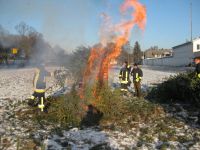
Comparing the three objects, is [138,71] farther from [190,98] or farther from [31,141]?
[31,141]

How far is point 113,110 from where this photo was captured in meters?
10.7

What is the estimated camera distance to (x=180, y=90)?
42.3 feet

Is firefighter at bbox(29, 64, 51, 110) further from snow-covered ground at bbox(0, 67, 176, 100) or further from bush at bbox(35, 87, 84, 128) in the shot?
bush at bbox(35, 87, 84, 128)

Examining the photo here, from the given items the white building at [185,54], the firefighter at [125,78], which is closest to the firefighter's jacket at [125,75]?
the firefighter at [125,78]

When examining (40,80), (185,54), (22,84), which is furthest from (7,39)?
(185,54)

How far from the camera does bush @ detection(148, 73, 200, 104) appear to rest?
38.8 ft

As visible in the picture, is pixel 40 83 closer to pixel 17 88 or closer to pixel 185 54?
pixel 17 88

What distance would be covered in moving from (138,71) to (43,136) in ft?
26.6

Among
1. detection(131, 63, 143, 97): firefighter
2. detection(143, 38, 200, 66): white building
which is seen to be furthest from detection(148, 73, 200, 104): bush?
detection(143, 38, 200, 66): white building

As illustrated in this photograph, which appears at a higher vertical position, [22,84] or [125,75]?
[125,75]

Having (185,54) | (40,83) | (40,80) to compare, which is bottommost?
(40,83)

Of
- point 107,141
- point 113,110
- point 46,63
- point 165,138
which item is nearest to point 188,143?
point 165,138

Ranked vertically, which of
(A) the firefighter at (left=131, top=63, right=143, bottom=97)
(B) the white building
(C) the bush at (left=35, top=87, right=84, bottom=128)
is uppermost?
(B) the white building

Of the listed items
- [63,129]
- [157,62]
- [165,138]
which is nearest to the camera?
[165,138]
